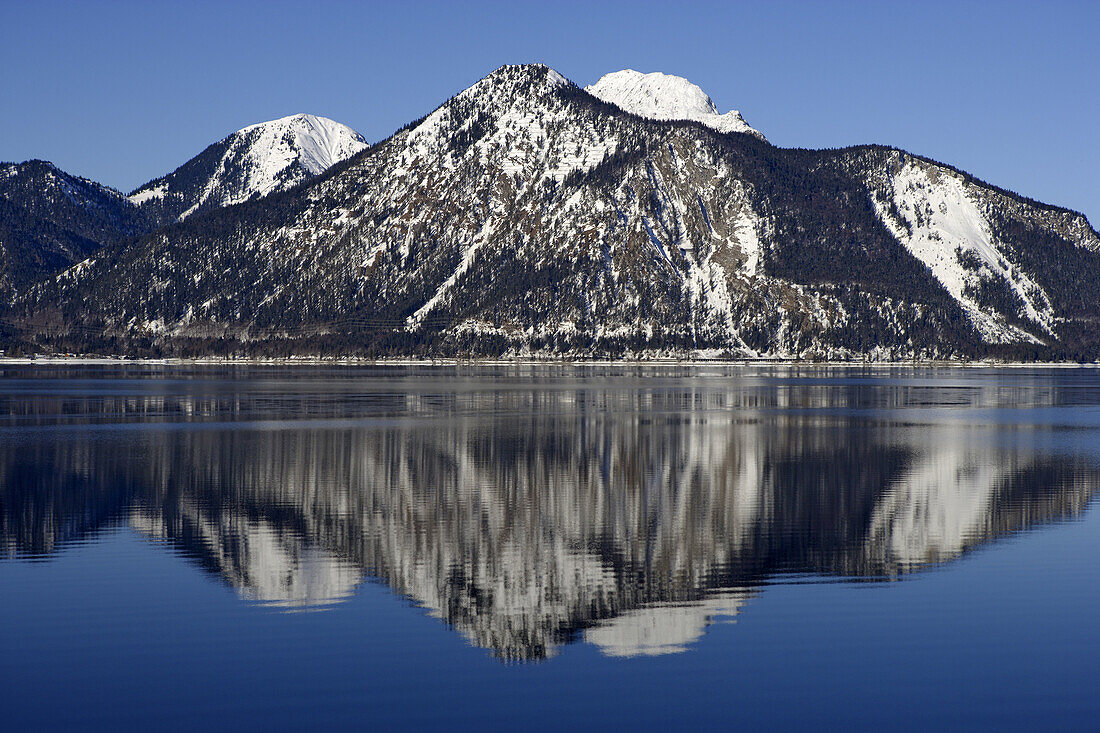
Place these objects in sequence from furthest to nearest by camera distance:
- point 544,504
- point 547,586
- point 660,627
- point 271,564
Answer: point 544,504 < point 271,564 < point 547,586 < point 660,627

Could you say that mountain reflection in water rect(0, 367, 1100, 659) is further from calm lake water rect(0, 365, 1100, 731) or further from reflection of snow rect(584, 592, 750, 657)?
calm lake water rect(0, 365, 1100, 731)

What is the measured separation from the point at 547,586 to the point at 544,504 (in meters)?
15.4

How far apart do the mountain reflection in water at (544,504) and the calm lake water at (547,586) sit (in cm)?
21

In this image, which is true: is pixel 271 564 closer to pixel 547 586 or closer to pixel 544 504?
pixel 547 586

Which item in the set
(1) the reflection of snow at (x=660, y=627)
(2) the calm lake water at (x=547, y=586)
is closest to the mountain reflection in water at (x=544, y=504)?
(1) the reflection of snow at (x=660, y=627)

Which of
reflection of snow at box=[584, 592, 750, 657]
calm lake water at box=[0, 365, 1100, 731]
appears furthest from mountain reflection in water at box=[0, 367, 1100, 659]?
calm lake water at box=[0, 365, 1100, 731]

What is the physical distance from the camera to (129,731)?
73.6 feet

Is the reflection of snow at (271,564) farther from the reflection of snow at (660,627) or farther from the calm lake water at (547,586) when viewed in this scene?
the reflection of snow at (660,627)

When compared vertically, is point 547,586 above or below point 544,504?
below

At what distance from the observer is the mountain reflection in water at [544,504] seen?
33.8 m

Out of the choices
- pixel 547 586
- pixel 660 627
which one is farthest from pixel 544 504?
pixel 660 627

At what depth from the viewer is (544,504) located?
4978 centimetres

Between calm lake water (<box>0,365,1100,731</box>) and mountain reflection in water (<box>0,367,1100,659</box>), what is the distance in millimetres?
206

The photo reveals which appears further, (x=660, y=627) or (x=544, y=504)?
(x=544, y=504)
